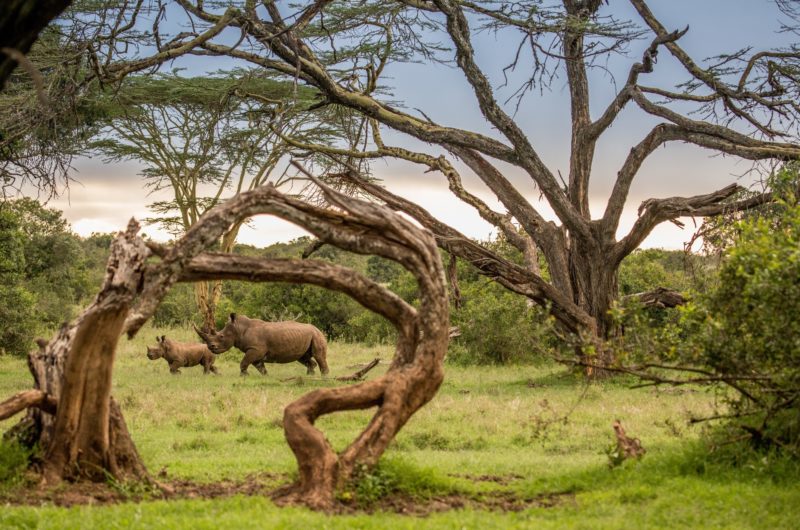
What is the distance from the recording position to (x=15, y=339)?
2191cm

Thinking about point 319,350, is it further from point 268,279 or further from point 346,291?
point 268,279

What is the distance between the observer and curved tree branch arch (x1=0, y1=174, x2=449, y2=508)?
285 inches

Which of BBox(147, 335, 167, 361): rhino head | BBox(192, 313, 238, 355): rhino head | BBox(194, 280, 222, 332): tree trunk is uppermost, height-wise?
BBox(194, 280, 222, 332): tree trunk

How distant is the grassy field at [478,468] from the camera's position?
21.8 feet

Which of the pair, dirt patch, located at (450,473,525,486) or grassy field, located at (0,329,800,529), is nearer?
grassy field, located at (0,329,800,529)

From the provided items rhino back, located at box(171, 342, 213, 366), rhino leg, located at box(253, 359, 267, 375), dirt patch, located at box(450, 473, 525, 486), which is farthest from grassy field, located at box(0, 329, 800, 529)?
rhino leg, located at box(253, 359, 267, 375)

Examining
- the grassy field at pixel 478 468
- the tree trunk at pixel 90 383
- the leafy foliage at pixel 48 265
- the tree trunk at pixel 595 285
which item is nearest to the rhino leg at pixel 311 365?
the grassy field at pixel 478 468

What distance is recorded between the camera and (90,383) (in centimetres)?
729

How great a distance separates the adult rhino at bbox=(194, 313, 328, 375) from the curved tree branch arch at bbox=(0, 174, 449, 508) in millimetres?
12672

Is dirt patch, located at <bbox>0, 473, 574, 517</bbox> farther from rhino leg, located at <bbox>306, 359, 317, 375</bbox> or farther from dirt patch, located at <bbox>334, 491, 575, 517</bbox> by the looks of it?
rhino leg, located at <bbox>306, 359, 317, 375</bbox>

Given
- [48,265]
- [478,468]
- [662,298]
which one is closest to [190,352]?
[662,298]

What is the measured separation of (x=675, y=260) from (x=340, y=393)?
1580 inches

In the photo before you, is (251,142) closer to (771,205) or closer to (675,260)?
(771,205)

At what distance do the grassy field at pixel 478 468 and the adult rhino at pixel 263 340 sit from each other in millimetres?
3692
